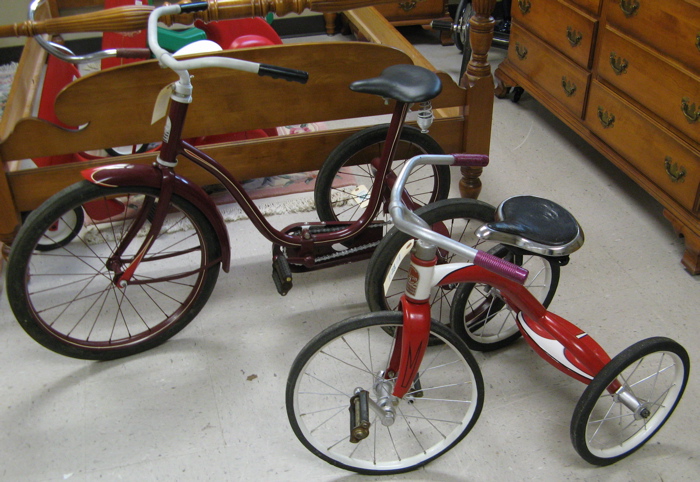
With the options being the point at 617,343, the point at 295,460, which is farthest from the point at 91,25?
the point at 617,343

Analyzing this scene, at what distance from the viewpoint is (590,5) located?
2.40m

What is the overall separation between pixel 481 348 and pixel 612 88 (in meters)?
1.16

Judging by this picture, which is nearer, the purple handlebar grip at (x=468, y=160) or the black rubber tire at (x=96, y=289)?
the purple handlebar grip at (x=468, y=160)

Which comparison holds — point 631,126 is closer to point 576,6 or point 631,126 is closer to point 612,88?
point 612,88

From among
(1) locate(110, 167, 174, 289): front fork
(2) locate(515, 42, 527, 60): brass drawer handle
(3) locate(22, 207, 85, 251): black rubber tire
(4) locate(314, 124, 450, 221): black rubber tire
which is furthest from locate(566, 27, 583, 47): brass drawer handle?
(3) locate(22, 207, 85, 251): black rubber tire

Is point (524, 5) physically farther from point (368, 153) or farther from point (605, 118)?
point (368, 153)

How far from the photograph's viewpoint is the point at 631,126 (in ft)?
7.54

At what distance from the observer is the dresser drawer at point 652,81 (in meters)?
2.00

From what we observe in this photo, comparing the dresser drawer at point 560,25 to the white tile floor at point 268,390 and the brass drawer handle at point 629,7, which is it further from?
the white tile floor at point 268,390

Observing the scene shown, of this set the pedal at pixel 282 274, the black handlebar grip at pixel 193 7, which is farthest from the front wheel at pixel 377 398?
the black handlebar grip at pixel 193 7

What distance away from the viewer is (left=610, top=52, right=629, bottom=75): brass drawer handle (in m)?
2.28

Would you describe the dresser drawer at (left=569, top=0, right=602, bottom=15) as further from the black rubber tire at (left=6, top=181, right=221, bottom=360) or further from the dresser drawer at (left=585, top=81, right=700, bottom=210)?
Answer: the black rubber tire at (left=6, top=181, right=221, bottom=360)

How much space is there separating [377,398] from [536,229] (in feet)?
1.65

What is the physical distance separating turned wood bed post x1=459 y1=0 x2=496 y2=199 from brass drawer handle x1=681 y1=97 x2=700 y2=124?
57 cm
